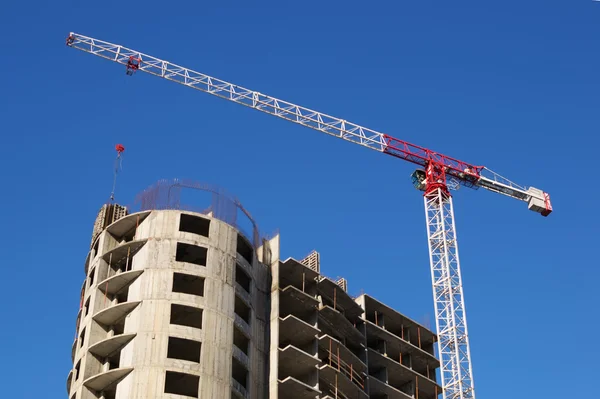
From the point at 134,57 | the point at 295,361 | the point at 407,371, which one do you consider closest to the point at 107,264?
the point at 295,361

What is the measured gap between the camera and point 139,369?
90062 mm

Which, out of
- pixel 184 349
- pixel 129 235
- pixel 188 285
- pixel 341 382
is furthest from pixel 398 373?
pixel 129 235

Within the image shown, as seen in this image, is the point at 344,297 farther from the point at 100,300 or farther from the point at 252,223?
the point at 100,300

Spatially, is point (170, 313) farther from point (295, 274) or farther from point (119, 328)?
point (295, 274)

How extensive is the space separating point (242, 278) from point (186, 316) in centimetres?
784

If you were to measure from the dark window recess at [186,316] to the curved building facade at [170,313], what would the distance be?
0.28 feet

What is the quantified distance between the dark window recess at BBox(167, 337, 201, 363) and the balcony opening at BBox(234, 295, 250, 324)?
6.99 meters

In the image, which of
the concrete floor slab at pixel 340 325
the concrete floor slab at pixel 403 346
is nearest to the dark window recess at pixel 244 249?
the concrete floor slab at pixel 340 325

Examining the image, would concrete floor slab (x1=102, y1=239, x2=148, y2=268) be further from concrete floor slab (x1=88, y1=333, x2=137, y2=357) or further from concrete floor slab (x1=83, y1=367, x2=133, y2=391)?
concrete floor slab (x1=83, y1=367, x2=133, y2=391)

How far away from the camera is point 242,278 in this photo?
3986 inches

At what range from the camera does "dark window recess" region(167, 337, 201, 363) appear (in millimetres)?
93000

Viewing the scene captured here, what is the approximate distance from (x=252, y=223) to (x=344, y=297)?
1389 cm

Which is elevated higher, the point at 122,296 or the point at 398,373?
the point at 398,373

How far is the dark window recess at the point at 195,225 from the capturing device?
10062 centimetres
